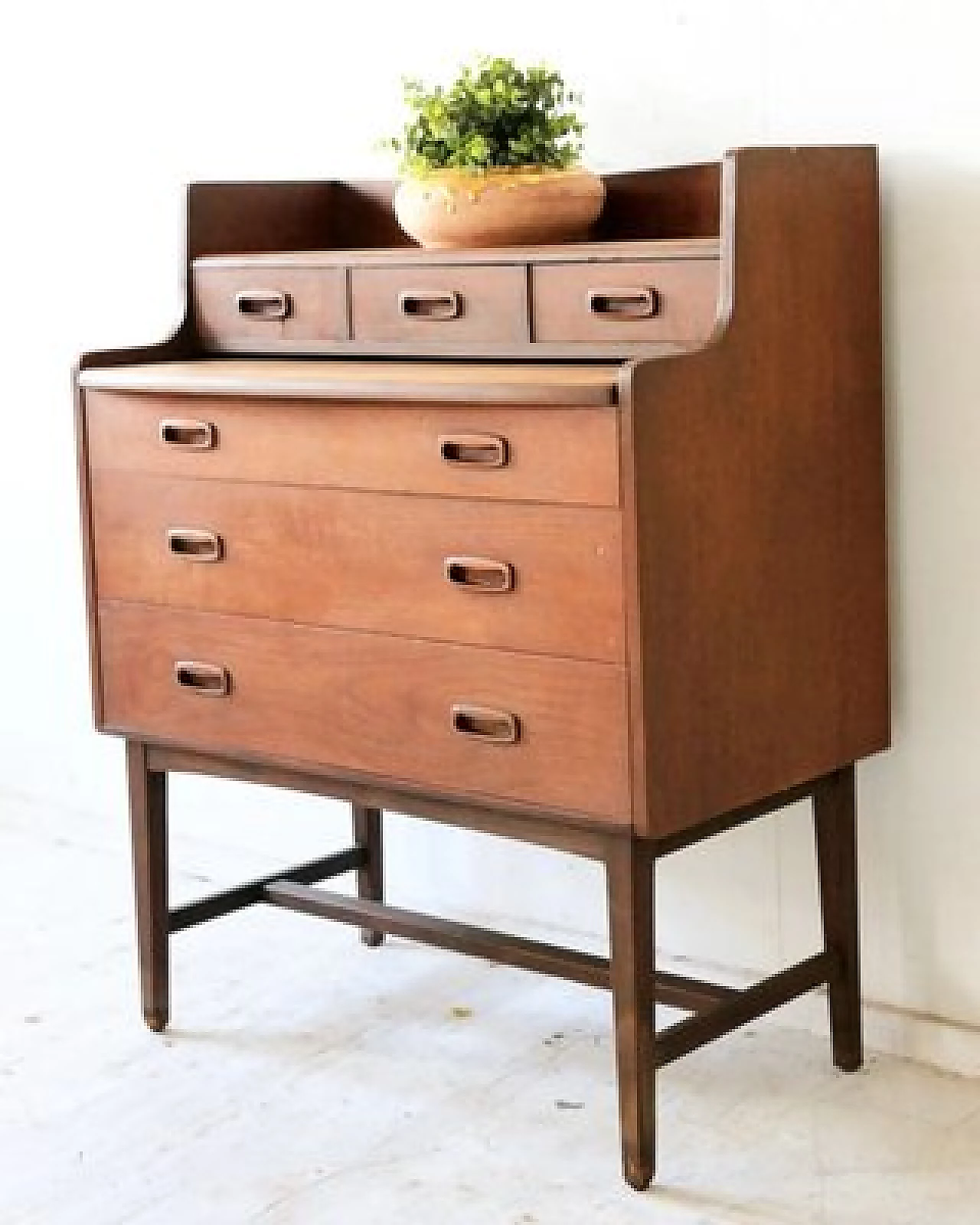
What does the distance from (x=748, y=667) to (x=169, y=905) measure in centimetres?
153

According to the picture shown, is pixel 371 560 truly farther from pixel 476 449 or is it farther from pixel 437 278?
pixel 437 278

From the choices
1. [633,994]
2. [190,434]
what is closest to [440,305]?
[190,434]

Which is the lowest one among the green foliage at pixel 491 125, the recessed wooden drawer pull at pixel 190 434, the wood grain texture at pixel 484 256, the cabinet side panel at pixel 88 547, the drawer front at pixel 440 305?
the cabinet side panel at pixel 88 547

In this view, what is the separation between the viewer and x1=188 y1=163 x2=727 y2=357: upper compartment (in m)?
2.98

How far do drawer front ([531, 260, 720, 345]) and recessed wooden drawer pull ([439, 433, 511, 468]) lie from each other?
0.27 metres

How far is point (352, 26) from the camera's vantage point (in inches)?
148

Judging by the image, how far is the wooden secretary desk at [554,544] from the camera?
2822mm

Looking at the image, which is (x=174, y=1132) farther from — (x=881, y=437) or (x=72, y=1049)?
(x=881, y=437)

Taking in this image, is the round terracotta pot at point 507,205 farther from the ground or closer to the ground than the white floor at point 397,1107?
farther from the ground

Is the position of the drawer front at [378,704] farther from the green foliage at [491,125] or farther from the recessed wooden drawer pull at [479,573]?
the green foliage at [491,125]

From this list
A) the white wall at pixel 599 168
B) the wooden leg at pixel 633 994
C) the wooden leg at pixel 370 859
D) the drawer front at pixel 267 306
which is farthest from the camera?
the wooden leg at pixel 370 859

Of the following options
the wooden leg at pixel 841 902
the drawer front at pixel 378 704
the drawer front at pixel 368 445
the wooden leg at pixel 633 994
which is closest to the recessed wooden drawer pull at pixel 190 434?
the drawer front at pixel 368 445

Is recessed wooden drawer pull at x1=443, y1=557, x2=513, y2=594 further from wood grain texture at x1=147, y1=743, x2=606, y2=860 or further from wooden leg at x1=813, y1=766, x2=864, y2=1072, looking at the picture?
wooden leg at x1=813, y1=766, x2=864, y2=1072

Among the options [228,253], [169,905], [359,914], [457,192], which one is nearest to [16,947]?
[169,905]
